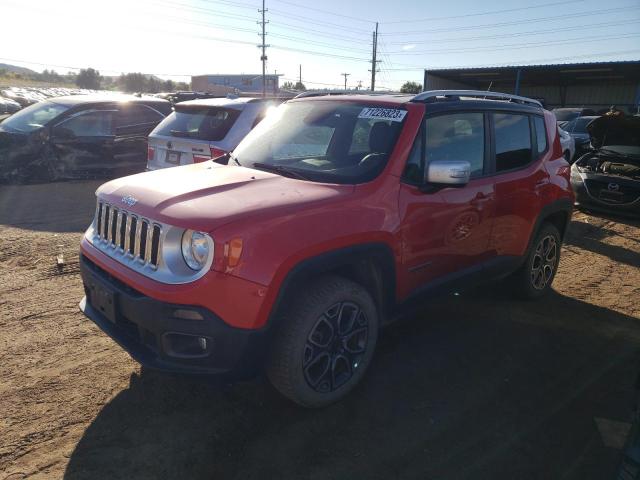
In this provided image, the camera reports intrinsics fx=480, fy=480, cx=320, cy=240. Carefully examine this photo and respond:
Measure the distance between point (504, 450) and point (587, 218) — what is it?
701cm

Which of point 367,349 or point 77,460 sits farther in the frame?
point 367,349

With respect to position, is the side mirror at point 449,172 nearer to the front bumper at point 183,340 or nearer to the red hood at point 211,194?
the red hood at point 211,194

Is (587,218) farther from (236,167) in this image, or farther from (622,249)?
(236,167)

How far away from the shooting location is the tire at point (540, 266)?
457 cm

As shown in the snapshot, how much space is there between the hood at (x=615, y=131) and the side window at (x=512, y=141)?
187 inches

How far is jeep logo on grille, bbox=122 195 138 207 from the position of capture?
2787mm

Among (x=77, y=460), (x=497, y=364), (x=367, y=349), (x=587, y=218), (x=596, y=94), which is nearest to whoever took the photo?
(x=77, y=460)

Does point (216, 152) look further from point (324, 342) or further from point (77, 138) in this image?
point (77, 138)

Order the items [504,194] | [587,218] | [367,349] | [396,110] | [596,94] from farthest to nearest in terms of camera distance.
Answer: [596,94] < [587,218] < [504,194] < [396,110] < [367,349]

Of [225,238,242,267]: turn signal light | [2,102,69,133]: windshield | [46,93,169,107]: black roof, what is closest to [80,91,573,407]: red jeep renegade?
[225,238,242,267]: turn signal light

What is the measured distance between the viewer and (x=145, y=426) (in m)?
2.75

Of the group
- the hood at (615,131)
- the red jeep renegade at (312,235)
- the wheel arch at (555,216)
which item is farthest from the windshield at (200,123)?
the hood at (615,131)

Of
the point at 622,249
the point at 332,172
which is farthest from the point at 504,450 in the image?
the point at 622,249

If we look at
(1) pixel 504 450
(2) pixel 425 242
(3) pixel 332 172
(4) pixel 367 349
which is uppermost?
(3) pixel 332 172
